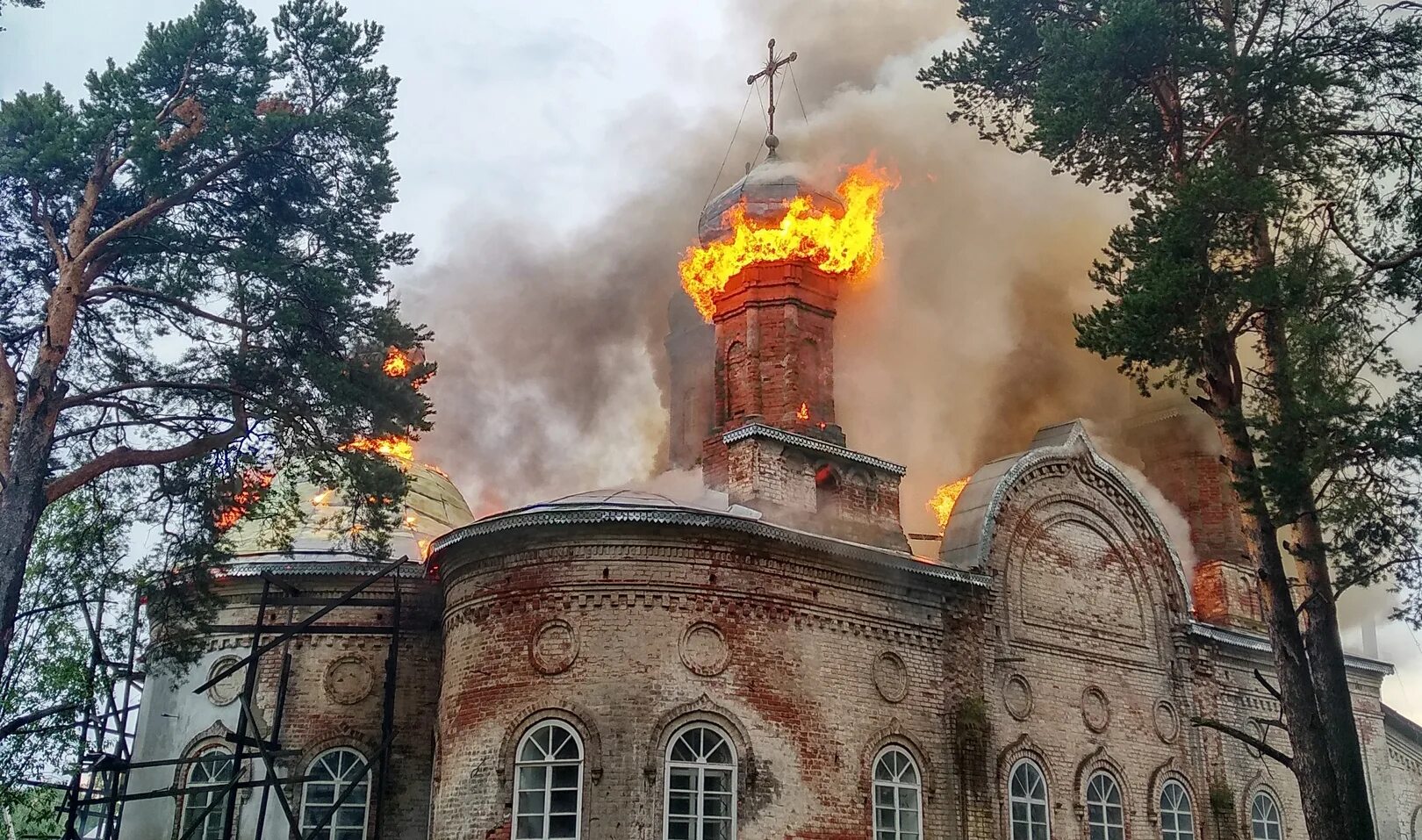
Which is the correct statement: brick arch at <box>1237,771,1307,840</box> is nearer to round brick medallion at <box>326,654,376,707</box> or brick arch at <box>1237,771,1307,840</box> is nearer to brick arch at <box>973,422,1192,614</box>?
brick arch at <box>973,422,1192,614</box>

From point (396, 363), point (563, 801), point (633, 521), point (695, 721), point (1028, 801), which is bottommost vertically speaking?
point (563, 801)

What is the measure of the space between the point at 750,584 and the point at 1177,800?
855 cm

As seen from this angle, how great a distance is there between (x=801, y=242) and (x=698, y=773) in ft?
28.4

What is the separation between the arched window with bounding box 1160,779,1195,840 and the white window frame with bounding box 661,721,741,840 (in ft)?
26.2

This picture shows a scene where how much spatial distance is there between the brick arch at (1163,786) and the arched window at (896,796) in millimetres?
4666

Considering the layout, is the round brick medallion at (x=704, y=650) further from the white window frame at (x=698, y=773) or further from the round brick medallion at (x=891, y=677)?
the round brick medallion at (x=891, y=677)

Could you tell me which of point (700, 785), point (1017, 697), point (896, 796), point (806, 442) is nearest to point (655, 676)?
point (700, 785)

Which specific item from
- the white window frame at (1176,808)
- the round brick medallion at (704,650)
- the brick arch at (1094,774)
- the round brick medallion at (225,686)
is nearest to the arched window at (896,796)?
the round brick medallion at (704,650)

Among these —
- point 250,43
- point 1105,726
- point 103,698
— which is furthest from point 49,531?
point 1105,726

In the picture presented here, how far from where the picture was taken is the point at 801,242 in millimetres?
19641

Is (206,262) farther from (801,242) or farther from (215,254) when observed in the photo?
(801,242)

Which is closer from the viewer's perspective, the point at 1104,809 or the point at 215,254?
the point at 215,254

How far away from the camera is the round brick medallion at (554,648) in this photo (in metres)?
14.6

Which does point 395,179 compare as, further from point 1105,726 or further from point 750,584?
point 1105,726
